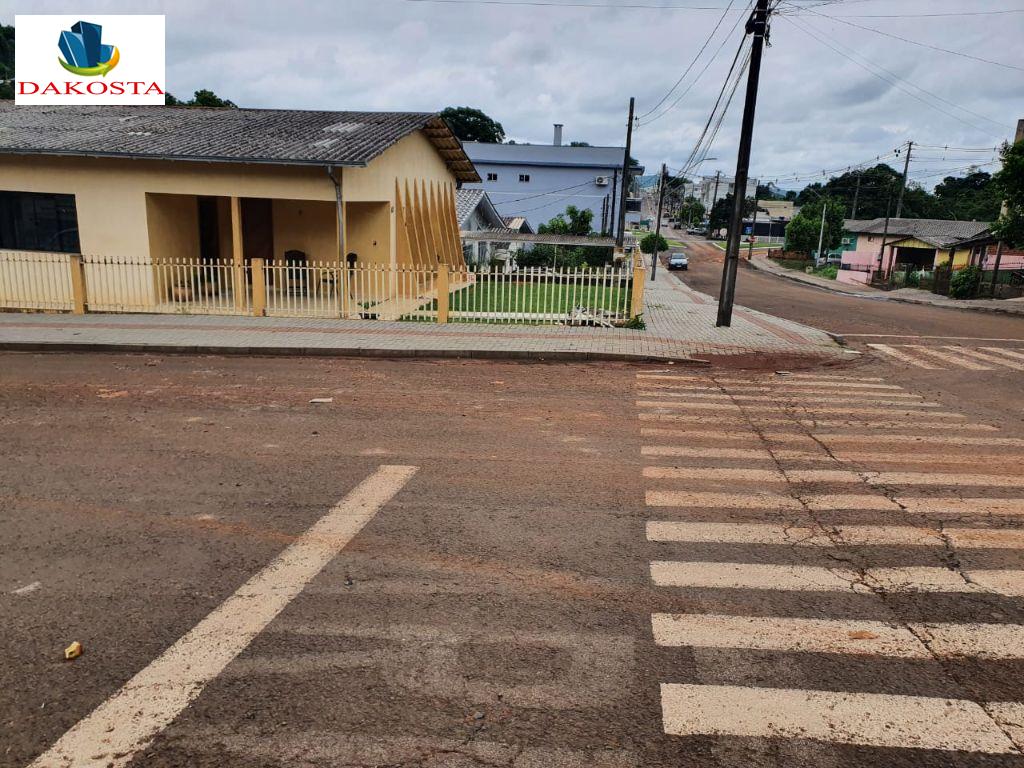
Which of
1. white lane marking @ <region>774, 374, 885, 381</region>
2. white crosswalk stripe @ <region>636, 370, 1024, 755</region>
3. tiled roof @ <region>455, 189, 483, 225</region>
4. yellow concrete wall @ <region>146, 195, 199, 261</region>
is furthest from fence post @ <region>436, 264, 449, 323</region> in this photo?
Answer: tiled roof @ <region>455, 189, 483, 225</region>

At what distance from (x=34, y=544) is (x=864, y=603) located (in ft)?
17.1

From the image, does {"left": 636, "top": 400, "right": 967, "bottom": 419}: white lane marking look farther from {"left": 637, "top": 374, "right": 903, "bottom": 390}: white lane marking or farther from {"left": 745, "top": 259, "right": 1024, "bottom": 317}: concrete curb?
{"left": 745, "top": 259, "right": 1024, "bottom": 317}: concrete curb

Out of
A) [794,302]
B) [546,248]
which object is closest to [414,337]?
[794,302]

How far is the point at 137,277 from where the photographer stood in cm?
1662

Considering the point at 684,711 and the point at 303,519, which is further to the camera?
the point at 303,519

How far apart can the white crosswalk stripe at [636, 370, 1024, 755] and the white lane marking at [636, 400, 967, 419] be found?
97 millimetres

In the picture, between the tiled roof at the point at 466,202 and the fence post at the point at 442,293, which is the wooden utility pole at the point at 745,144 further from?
the tiled roof at the point at 466,202

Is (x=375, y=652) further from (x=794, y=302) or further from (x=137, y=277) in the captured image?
(x=794, y=302)

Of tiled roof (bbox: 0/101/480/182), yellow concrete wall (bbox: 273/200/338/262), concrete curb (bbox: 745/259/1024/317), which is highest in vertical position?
tiled roof (bbox: 0/101/480/182)

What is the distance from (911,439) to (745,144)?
969 cm

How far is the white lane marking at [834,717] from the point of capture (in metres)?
2.95

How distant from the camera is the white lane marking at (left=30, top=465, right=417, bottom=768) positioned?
9.42 ft

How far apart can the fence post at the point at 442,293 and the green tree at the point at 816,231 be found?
60211 millimetres

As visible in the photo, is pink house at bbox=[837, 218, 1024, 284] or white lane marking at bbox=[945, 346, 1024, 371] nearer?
white lane marking at bbox=[945, 346, 1024, 371]
